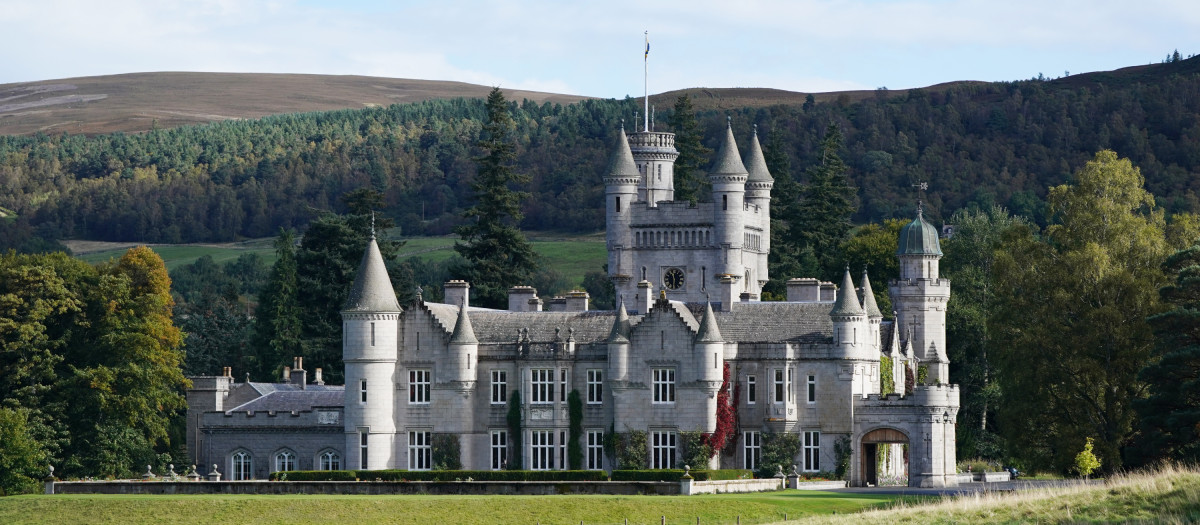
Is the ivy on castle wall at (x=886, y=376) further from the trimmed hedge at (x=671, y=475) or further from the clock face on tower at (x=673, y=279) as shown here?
the clock face on tower at (x=673, y=279)

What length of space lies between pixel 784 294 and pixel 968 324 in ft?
32.6

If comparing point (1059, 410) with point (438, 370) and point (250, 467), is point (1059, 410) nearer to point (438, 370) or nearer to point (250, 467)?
point (438, 370)

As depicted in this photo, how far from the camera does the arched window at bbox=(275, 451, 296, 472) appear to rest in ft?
229

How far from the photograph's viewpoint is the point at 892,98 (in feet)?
633

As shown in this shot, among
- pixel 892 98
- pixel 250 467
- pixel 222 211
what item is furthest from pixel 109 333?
pixel 892 98

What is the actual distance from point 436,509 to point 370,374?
15755 millimetres

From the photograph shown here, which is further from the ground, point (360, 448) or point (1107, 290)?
point (1107, 290)

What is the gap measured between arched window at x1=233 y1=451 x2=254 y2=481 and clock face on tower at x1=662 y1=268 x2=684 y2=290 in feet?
65.4

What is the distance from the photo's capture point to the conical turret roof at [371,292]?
224 ft

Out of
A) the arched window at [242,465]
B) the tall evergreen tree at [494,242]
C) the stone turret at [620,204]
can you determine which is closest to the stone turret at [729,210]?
the stone turret at [620,204]

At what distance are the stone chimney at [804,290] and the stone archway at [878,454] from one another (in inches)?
250

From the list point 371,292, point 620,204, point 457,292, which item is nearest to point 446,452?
point 371,292

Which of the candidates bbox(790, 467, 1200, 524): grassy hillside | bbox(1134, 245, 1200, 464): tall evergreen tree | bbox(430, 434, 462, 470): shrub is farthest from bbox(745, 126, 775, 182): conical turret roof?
bbox(790, 467, 1200, 524): grassy hillside

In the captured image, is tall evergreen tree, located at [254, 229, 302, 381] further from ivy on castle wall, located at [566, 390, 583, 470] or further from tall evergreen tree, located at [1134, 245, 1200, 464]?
Answer: tall evergreen tree, located at [1134, 245, 1200, 464]
